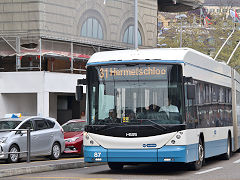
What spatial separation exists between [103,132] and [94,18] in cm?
3386

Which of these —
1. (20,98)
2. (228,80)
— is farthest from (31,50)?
(228,80)

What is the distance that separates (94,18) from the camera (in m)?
49.2

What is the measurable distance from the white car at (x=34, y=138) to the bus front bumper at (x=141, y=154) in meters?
5.35

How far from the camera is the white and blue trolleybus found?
15.6 m

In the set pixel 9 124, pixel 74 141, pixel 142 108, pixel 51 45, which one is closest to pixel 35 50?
pixel 51 45

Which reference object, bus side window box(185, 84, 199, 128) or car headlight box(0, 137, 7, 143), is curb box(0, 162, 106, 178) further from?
bus side window box(185, 84, 199, 128)

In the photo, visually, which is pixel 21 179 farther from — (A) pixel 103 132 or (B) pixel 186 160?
(B) pixel 186 160

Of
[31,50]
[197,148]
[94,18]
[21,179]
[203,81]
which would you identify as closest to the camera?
[21,179]

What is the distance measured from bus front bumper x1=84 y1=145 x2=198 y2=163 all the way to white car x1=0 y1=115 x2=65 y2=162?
211 inches

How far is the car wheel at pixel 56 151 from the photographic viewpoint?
2436 cm

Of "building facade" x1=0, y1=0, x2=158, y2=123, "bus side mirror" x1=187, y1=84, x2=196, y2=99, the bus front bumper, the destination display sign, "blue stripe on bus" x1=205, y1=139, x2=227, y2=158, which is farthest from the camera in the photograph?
"building facade" x1=0, y1=0, x2=158, y2=123

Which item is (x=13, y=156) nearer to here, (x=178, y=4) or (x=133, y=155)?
(x=133, y=155)

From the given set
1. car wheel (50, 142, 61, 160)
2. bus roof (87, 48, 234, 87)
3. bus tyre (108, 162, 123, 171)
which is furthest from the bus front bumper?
car wheel (50, 142, 61, 160)

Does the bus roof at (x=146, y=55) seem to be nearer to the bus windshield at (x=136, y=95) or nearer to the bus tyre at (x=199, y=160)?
the bus windshield at (x=136, y=95)
